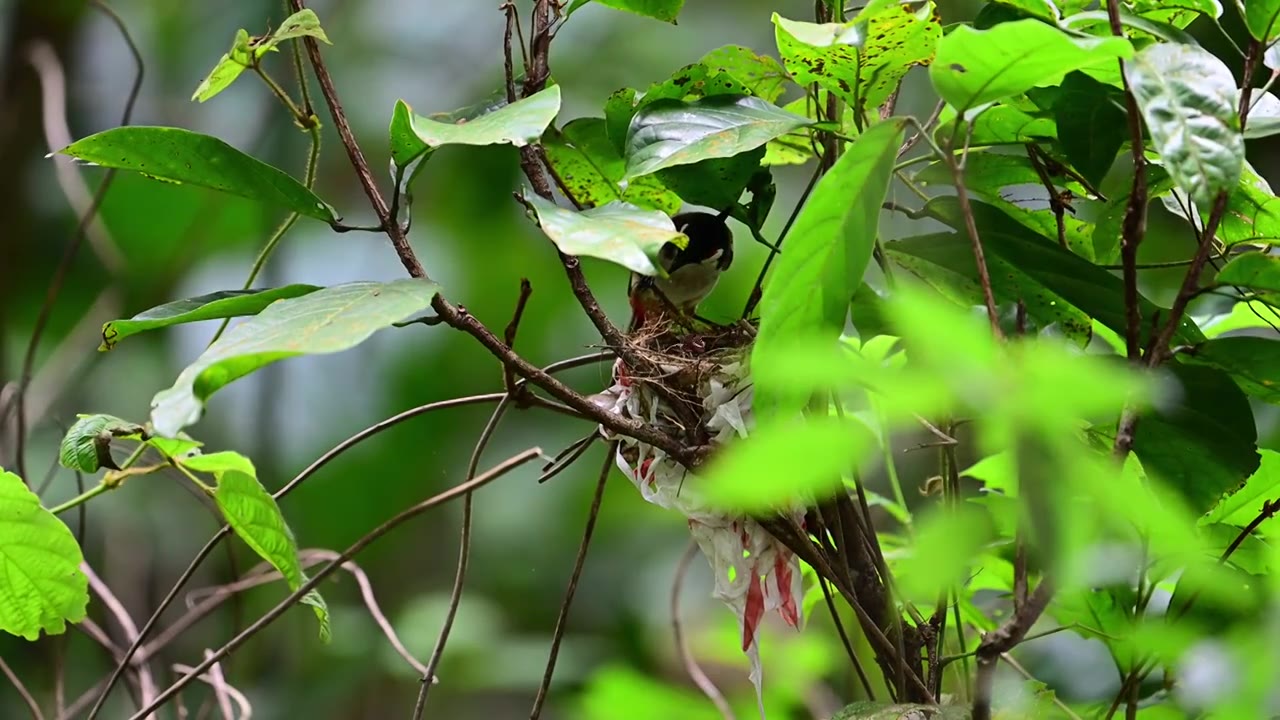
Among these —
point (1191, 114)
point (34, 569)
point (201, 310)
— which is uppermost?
point (1191, 114)

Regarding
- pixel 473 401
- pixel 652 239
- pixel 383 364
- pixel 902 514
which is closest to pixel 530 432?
pixel 383 364

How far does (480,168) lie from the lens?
7.99ft

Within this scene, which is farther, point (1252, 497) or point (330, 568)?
point (1252, 497)

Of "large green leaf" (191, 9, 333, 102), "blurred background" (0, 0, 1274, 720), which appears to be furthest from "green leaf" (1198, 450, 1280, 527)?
"blurred background" (0, 0, 1274, 720)

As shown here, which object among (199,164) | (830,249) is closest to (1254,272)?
(830,249)

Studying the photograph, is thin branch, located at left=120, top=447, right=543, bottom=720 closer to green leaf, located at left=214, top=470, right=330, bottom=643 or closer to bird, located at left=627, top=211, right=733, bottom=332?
green leaf, located at left=214, top=470, right=330, bottom=643

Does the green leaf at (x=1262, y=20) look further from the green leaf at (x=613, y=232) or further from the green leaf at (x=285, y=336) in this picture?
the green leaf at (x=285, y=336)

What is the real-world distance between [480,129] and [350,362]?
183 centimetres

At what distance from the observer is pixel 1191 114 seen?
577mm

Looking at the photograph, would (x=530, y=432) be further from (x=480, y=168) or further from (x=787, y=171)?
(x=787, y=171)

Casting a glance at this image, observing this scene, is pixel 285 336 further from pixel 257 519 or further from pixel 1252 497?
pixel 1252 497

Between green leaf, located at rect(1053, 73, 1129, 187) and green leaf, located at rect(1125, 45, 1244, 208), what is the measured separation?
0.17 metres

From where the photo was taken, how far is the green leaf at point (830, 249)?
1.90 ft

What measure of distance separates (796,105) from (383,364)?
4.80ft
